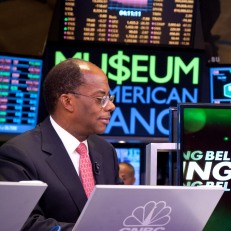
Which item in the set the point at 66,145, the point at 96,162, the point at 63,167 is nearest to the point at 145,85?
the point at 96,162

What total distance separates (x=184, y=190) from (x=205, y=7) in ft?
13.3

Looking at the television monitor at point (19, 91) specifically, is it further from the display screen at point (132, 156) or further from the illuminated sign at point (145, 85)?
the display screen at point (132, 156)

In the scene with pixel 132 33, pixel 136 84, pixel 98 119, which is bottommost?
pixel 136 84

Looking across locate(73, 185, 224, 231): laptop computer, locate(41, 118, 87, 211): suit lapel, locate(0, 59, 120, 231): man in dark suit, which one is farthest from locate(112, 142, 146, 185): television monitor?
locate(73, 185, 224, 231): laptop computer

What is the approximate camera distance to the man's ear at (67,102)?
2.87 metres

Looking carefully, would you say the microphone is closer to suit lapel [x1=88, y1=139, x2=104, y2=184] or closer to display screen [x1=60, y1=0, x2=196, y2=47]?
suit lapel [x1=88, y1=139, x2=104, y2=184]

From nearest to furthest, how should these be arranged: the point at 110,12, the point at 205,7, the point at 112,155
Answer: the point at 112,155, the point at 110,12, the point at 205,7

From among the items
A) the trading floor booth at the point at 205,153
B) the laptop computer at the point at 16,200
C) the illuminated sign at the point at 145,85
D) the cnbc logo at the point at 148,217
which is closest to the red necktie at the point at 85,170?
the trading floor booth at the point at 205,153

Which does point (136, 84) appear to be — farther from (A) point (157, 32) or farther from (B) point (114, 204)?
(B) point (114, 204)

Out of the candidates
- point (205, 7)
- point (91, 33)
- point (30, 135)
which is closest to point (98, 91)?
point (30, 135)

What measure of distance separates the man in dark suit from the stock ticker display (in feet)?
8.28

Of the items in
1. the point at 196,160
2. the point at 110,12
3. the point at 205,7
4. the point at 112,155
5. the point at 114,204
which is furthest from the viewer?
the point at 205,7

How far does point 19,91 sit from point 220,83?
1707mm

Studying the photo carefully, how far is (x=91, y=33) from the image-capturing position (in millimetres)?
5539
